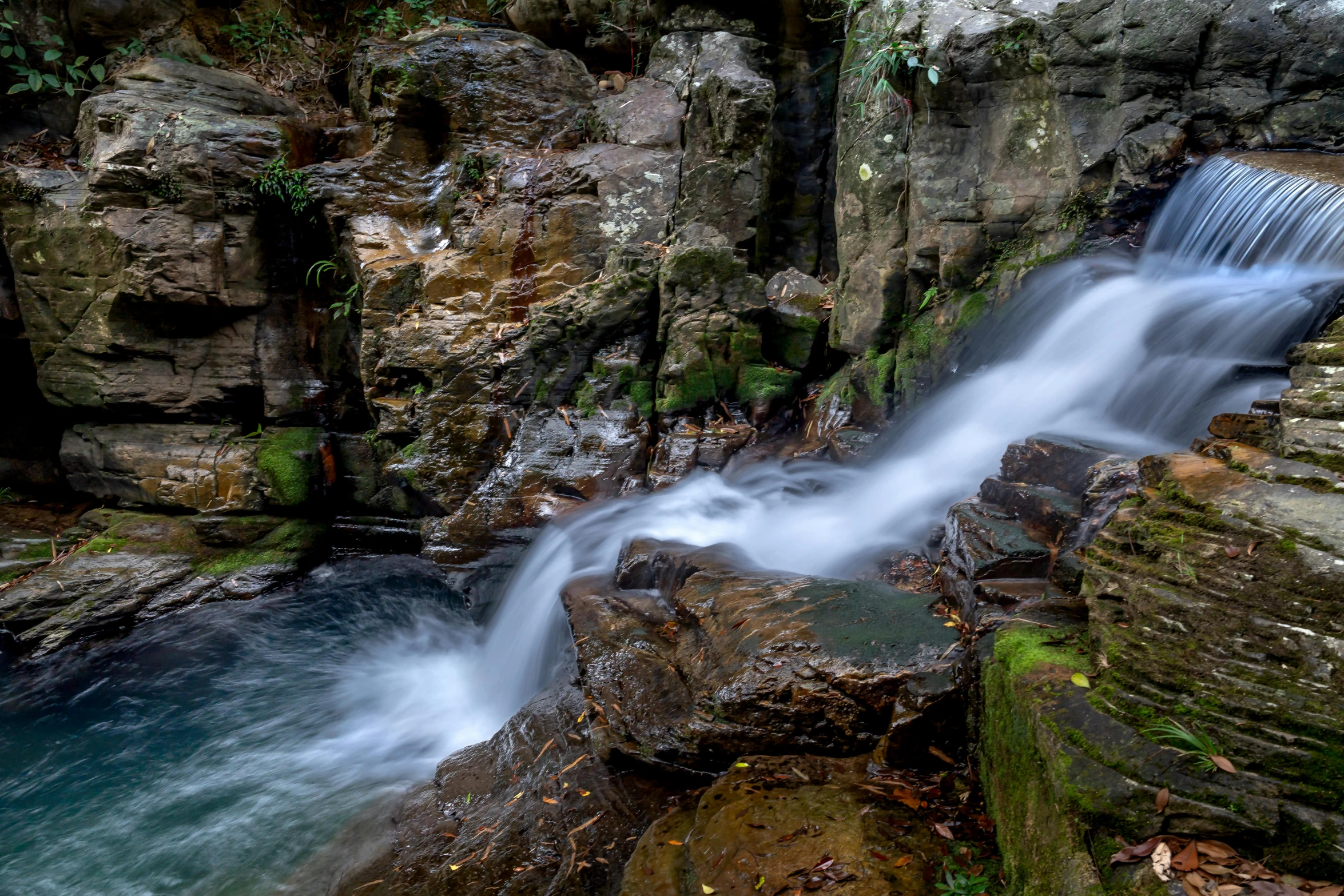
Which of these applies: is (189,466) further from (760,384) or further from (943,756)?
(943,756)

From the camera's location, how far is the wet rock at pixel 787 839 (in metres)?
2.28

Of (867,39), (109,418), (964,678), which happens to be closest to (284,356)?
(109,418)

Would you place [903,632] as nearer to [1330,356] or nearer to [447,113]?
[1330,356]

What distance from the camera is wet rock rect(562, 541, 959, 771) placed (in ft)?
9.69

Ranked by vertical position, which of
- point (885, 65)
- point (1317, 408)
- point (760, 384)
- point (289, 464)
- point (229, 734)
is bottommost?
point (229, 734)

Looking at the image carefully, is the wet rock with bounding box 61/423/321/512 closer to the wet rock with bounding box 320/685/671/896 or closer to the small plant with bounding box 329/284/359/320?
the small plant with bounding box 329/284/359/320

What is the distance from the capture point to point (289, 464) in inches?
309

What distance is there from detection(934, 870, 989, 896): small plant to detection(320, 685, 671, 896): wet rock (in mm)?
1293

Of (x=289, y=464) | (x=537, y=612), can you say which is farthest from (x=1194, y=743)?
(x=289, y=464)

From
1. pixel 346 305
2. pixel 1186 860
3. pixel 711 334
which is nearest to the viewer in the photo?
pixel 1186 860

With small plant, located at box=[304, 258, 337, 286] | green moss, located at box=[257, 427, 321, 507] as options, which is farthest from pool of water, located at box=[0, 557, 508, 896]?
small plant, located at box=[304, 258, 337, 286]

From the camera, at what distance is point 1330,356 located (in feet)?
7.59

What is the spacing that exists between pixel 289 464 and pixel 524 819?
5.97 metres

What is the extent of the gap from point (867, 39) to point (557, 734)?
20.3 ft
